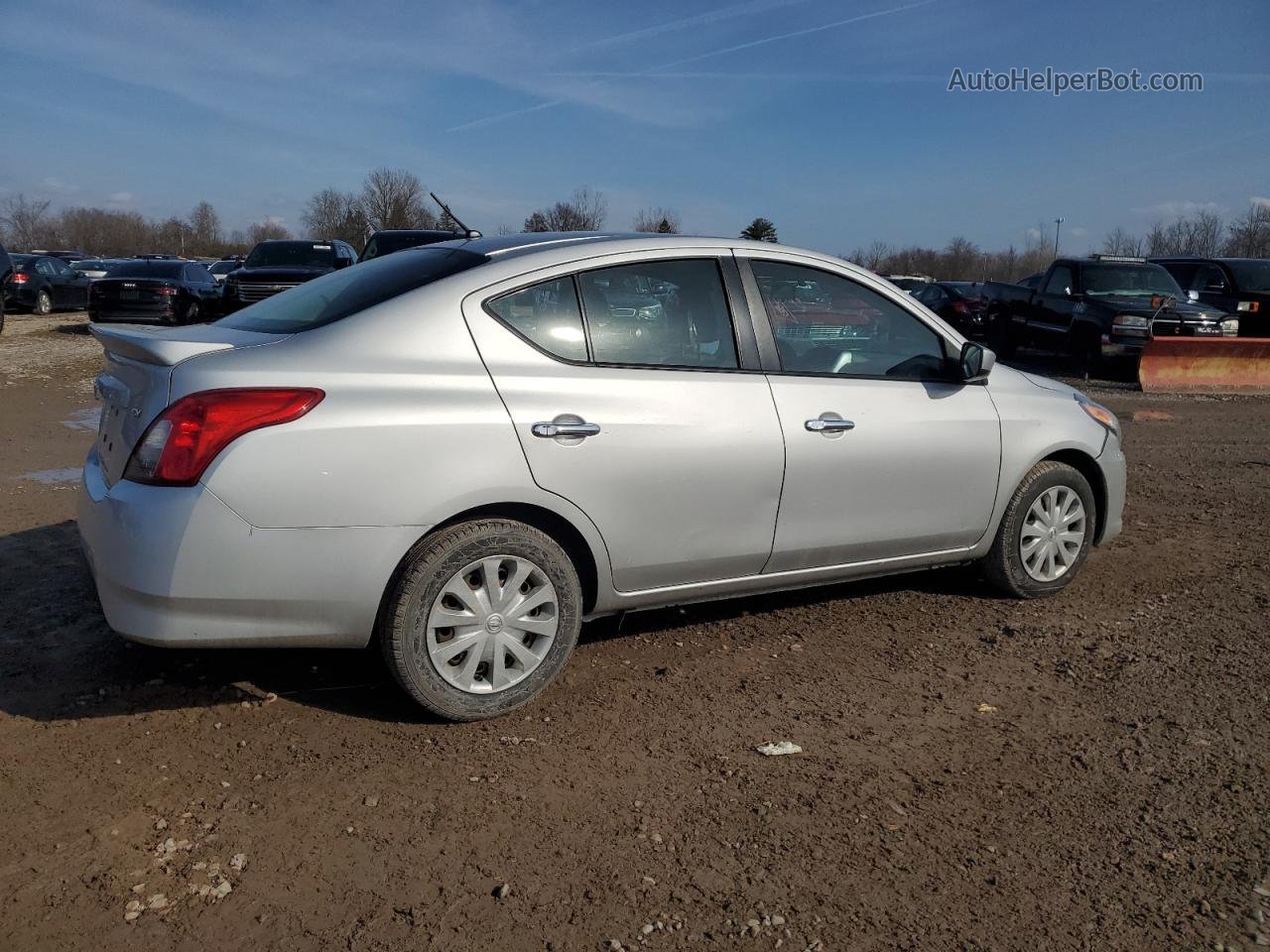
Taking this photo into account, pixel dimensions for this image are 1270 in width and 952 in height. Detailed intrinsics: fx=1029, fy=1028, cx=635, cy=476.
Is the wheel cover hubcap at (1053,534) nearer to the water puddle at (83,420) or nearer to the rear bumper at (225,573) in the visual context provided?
the rear bumper at (225,573)

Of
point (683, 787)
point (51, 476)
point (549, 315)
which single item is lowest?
point (683, 787)

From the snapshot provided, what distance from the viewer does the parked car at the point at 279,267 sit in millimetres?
15812

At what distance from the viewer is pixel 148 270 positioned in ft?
64.5

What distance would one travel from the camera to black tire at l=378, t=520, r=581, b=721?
3.41m

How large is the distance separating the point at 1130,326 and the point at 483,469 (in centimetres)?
1402

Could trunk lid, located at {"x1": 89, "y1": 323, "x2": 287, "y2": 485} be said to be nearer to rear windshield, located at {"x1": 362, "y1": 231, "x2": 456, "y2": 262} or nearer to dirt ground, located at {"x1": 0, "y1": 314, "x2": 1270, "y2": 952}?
dirt ground, located at {"x1": 0, "y1": 314, "x2": 1270, "y2": 952}

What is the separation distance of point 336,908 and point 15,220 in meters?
103

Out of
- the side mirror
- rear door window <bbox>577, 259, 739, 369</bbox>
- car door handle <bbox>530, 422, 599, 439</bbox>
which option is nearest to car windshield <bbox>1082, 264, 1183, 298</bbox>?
the side mirror

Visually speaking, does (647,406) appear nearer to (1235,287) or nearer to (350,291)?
(350,291)

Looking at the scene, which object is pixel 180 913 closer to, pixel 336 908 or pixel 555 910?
pixel 336 908

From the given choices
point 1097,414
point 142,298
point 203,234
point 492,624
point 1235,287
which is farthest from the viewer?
point 203,234

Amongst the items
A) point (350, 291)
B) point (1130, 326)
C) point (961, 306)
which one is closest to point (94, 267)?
point (961, 306)

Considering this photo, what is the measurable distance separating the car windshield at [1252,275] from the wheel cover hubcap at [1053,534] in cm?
1449

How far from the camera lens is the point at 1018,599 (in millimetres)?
5023
